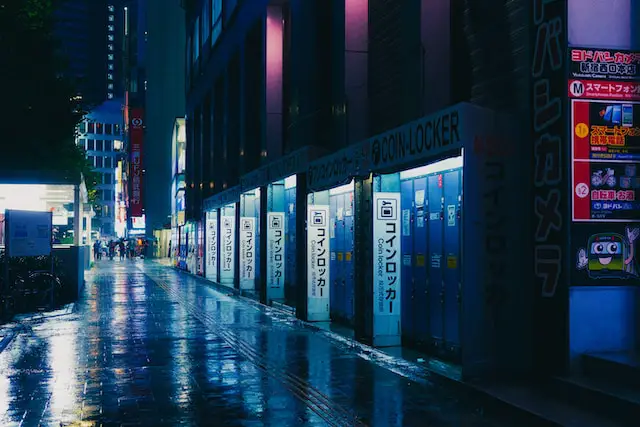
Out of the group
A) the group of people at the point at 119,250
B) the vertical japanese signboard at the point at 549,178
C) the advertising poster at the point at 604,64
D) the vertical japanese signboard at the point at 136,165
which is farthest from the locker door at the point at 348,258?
the vertical japanese signboard at the point at 136,165

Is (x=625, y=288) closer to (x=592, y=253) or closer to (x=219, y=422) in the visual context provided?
(x=592, y=253)

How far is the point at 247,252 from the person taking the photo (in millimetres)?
27031

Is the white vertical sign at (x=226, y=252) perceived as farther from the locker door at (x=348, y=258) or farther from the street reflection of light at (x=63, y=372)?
the street reflection of light at (x=63, y=372)

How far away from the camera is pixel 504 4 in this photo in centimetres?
1154

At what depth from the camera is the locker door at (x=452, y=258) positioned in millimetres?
12398

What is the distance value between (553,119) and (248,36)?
20823mm

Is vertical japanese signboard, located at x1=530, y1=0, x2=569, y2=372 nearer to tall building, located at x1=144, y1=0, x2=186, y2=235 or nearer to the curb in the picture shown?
the curb

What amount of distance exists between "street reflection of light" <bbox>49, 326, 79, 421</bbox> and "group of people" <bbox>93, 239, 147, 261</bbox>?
198 feet

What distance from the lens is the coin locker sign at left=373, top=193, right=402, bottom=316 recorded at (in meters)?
14.0

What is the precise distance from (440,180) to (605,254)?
12.4 ft

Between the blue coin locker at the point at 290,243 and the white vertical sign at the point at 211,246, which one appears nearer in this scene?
the blue coin locker at the point at 290,243

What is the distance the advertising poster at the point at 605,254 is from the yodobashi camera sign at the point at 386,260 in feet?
15.2

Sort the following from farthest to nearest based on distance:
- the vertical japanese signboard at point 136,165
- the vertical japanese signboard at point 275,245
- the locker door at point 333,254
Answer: the vertical japanese signboard at point 136,165
the vertical japanese signboard at point 275,245
the locker door at point 333,254

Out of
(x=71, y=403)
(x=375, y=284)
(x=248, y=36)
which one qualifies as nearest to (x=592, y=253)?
(x=375, y=284)
